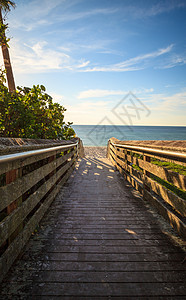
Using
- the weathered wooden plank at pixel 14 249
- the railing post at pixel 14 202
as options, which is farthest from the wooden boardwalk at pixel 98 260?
the railing post at pixel 14 202

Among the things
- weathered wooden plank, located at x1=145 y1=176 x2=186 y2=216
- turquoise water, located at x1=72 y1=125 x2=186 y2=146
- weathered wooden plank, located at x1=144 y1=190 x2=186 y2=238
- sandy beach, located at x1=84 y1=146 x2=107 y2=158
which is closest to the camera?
weathered wooden plank, located at x1=145 y1=176 x2=186 y2=216

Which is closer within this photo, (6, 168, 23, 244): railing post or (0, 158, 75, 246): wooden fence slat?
(0, 158, 75, 246): wooden fence slat

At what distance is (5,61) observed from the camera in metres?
7.31

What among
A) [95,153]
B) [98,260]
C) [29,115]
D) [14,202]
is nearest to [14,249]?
[14,202]

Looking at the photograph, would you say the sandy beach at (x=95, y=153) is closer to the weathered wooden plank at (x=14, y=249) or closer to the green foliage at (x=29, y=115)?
the green foliage at (x=29, y=115)

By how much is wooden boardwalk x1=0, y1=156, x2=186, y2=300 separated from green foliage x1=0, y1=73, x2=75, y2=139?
1893 millimetres

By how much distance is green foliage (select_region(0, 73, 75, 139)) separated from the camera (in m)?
3.55

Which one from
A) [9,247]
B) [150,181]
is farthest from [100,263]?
[150,181]

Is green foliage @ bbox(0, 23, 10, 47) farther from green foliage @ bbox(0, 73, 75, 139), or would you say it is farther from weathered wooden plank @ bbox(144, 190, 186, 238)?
weathered wooden plank @ bbox(144, 190, 186, 238)

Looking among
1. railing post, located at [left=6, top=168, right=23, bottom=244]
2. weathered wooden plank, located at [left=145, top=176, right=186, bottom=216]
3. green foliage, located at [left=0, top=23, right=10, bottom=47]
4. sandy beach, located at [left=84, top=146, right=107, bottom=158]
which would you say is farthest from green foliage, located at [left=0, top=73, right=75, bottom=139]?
sandy beach, located at [left=84, top=146, right=107, bottom=158]

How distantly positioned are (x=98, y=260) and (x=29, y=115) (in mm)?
2961

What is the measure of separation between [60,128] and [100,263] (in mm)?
4264

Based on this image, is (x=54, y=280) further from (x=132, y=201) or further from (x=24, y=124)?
(x=24, y=124)

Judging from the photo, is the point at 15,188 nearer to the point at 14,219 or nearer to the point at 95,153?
the point at 14,219
